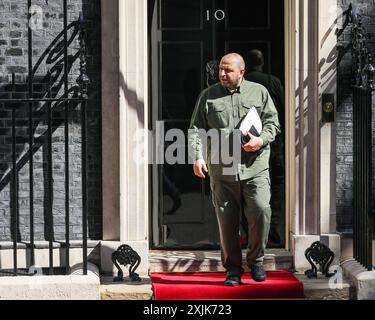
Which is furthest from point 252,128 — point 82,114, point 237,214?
point 82,114

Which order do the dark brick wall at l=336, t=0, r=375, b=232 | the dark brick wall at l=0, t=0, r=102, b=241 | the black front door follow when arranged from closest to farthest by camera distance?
the dark brick wall at l=0, t=0, r=102, b=241, the dark brick wall at l=336, t=0, r=375, b=232, the black front door

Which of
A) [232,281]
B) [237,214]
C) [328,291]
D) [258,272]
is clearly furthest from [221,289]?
[328,291]

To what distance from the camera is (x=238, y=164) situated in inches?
334

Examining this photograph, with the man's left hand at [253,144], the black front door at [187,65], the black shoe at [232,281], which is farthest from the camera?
the black front door at [187,65]

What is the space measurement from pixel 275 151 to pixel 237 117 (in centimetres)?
126

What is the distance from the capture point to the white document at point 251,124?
27.7 ft

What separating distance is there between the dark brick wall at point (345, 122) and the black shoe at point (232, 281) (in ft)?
3.94

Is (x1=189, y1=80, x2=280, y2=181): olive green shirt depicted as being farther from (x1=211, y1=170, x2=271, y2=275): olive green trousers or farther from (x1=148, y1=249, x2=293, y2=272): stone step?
(x1=148, y1=249, x2=293, y2=272): stone step

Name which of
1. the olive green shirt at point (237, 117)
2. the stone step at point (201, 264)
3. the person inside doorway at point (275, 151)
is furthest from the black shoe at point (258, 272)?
the person inside doorway at point (275, 151)

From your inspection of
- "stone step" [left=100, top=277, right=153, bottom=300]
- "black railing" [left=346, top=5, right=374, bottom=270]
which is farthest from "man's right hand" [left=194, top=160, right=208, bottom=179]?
"black railing" [left=346, top=5, right=374, bottom=270]

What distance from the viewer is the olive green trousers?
849cm

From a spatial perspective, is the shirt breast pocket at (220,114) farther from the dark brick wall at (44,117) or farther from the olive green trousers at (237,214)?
the dark brick wall at (44,117)

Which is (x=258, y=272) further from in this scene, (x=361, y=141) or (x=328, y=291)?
(x=361, y=141)

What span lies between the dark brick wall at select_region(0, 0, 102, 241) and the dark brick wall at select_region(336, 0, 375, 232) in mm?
2010
